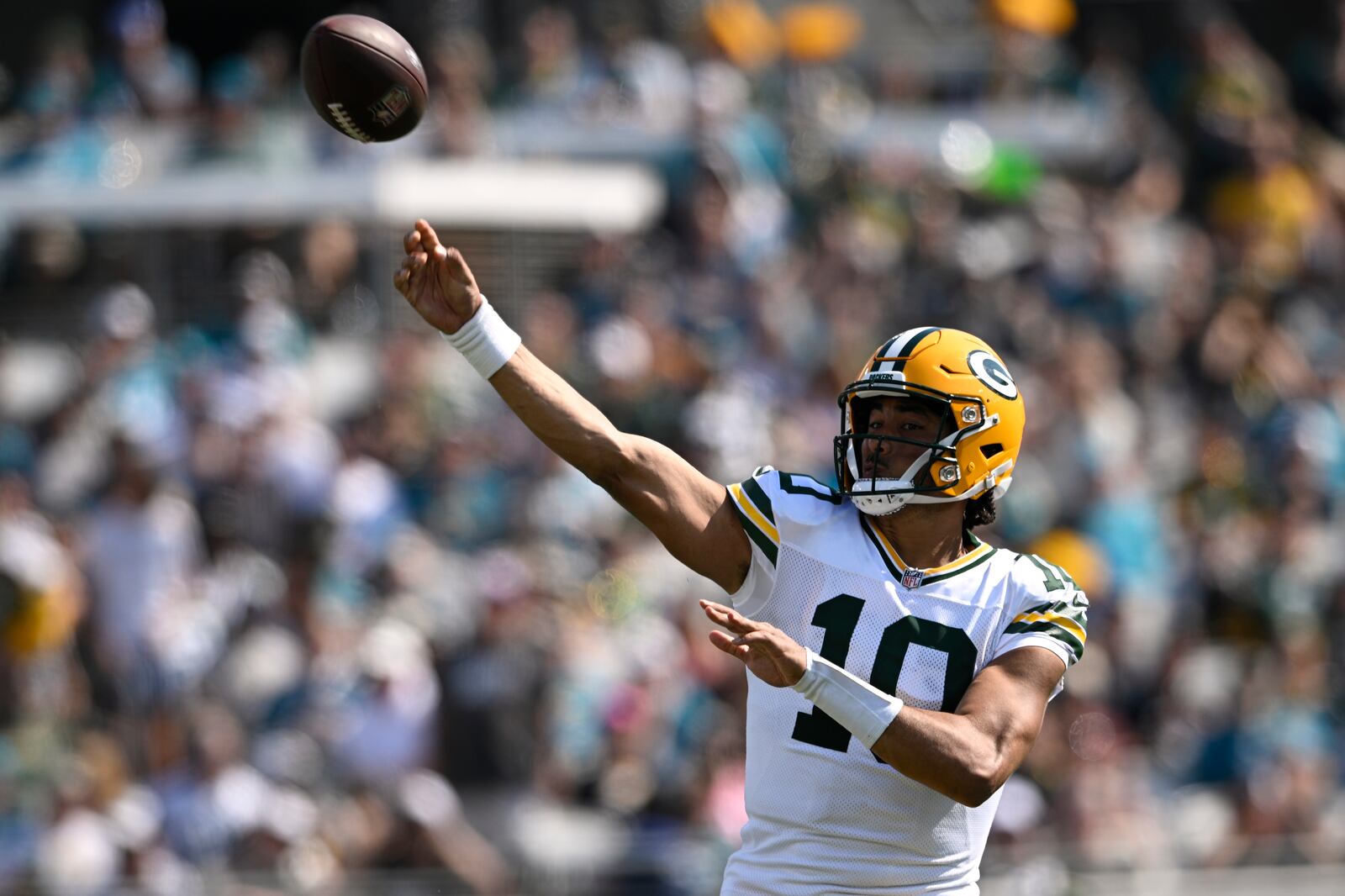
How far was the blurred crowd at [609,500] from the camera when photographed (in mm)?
9039

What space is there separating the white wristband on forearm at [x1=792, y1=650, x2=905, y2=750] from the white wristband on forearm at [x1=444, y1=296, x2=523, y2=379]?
109 cm

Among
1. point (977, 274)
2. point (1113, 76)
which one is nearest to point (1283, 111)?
point (1113, 76)

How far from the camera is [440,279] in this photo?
450 cm

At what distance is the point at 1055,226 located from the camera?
12805 mm

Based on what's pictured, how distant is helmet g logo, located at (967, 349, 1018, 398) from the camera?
4547 millimetres

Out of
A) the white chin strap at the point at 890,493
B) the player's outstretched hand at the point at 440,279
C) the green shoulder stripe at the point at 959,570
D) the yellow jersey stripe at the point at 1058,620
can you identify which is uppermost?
the player's outstretched hand at the point at 440,279

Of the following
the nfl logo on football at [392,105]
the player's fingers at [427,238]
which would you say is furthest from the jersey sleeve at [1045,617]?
the nfl logo on football at [392,105]

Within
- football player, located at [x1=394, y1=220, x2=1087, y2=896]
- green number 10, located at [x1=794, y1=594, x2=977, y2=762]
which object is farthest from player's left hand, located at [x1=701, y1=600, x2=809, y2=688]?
green number 10, located at [x1=794, y1=594, x2=977, y2=762]

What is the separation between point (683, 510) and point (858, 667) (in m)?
0.55

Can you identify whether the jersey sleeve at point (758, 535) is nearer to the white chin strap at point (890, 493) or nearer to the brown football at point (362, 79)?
the white chin strap at point (890, 493)

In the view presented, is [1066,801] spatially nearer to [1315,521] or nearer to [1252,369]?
[1315,521]

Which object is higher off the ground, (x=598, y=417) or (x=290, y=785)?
(x=598, y=417)

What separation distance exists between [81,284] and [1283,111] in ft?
28.7

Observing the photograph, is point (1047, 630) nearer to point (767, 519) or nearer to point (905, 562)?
point (905, 562)
